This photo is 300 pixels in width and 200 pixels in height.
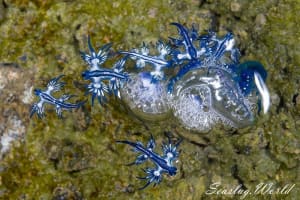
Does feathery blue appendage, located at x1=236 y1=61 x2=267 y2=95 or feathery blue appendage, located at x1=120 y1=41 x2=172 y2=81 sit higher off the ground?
feathery blue appendage, located at x1=120 y1=41 x2=172 y2=81

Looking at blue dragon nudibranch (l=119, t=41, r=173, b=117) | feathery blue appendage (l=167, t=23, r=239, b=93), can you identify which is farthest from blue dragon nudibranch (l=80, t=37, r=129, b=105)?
feathery blue appendage (l=167, t=23, r=239, b=93)

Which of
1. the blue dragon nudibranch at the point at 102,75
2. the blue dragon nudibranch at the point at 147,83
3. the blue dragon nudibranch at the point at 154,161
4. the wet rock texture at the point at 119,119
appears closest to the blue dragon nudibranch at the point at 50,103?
the wet rock texture at the point at 119,119

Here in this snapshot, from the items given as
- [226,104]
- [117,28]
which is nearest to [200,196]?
[226,104]

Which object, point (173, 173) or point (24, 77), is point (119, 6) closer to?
point (24, 77)

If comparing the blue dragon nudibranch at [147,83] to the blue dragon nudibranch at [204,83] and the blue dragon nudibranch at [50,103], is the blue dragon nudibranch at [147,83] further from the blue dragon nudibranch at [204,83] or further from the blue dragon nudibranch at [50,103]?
the blue dragon nudibranch at [50,103]

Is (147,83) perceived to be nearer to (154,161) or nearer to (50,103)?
(154,161)

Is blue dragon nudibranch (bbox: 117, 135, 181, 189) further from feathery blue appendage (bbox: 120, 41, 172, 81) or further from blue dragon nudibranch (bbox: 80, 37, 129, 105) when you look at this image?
feathery blue appendage (bbox: 120, 41, 172, 81)

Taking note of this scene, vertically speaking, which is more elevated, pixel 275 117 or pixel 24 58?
pixel 24 58
